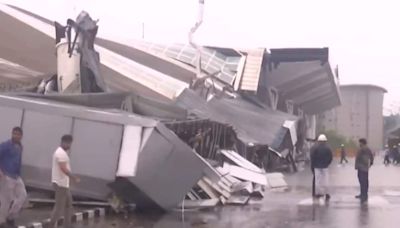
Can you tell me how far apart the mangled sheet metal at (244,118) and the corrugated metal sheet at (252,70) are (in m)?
5.79

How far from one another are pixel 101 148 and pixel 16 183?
2275 millimetres

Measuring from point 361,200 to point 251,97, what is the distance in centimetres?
2704

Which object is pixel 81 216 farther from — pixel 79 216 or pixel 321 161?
pixel 321 161

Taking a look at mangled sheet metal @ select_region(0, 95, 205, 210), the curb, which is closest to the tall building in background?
mangled sheet metal @ select_region(0, 95, 205, 210)

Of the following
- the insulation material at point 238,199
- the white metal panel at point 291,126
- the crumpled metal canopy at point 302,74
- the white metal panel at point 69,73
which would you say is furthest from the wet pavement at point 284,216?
the crumpled metal canopy at point 302,74

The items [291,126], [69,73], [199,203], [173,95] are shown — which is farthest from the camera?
[291,126]

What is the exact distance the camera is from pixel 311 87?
5844 cm

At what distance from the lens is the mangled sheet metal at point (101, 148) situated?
12.2 m

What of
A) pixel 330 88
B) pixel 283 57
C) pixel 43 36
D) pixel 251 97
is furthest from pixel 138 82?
pixel 330 88

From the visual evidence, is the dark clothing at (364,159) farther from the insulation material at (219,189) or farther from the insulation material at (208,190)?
the insulation material at (208,190)

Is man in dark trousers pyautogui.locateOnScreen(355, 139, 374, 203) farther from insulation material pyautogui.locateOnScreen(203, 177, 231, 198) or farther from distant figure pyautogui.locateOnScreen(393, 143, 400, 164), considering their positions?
distant figure pyautogui.locateOnScreen(393, 143, 400, 164)

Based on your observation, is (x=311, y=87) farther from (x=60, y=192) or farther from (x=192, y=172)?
(x=60, y=192)

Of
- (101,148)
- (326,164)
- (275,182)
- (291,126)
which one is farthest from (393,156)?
(101,148)

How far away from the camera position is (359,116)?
12950 cm
